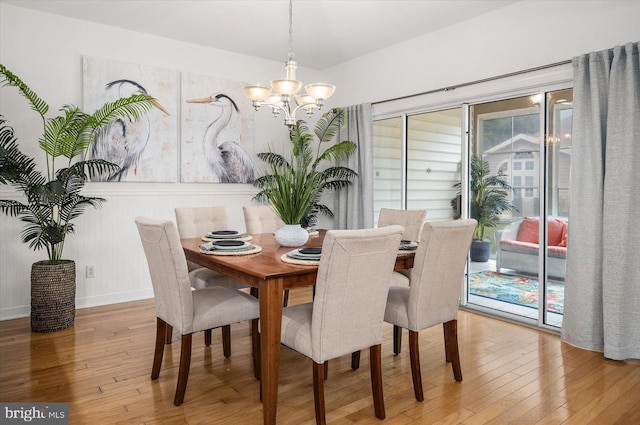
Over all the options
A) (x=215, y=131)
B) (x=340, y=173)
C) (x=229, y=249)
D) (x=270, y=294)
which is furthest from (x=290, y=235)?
(x=340, y=173)

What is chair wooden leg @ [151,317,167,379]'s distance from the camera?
97.3 inches

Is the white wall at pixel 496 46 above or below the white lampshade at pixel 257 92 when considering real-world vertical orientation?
above

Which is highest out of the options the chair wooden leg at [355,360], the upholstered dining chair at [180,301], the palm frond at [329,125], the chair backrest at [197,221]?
the palm frond at [329,125]

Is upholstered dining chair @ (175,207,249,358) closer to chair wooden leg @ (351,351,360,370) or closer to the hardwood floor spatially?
the hardwood floor

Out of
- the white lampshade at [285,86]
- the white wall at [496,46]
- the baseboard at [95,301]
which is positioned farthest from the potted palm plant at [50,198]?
the white wall at [496,46]

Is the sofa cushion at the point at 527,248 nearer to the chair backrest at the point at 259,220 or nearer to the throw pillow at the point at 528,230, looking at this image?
the throw pillow at the point at 528,230

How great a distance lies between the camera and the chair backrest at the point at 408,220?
11.1 feet

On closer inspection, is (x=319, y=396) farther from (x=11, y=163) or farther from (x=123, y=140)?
(x=123, y=140)

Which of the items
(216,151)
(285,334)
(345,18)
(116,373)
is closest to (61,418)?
(116,373)

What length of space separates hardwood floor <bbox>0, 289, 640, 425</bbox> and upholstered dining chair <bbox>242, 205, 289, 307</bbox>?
923 millimetres

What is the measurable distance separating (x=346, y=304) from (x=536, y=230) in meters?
2.45

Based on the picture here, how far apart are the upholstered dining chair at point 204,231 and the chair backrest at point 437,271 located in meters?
1.31

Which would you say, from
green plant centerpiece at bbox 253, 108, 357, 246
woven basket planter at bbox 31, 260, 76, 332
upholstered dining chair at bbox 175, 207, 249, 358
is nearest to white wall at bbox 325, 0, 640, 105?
green plant centerpiece at bbox 253, 108, 357, 246

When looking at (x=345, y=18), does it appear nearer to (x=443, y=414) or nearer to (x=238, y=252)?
(x=238, y=252)
